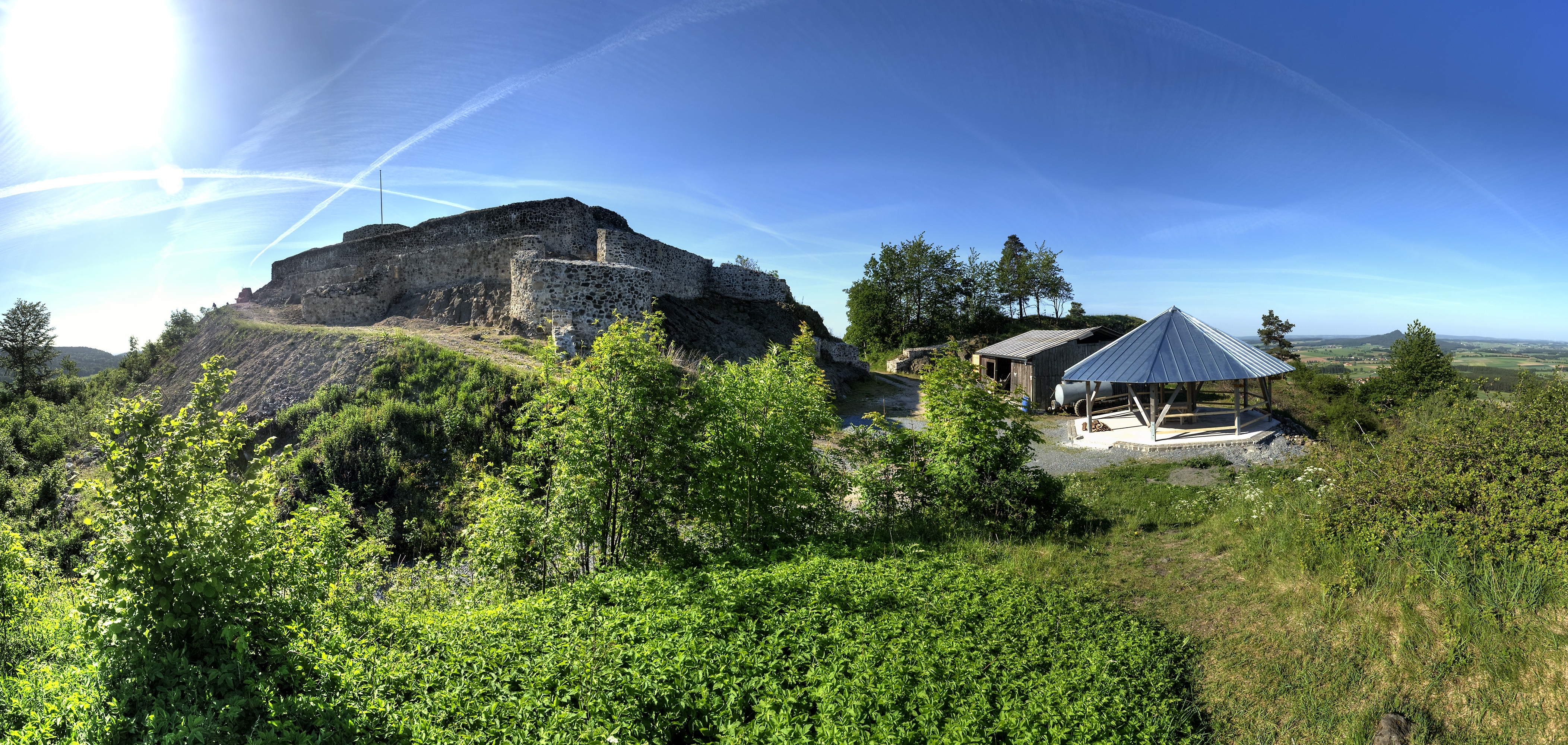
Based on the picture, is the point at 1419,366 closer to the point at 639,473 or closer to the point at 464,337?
the point at 639,473

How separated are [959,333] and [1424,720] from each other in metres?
44.9

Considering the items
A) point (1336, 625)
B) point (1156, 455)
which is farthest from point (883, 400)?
point (1336, 625)

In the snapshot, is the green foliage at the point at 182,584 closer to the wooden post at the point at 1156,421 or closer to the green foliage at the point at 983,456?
the green foliage at the point at 983,456

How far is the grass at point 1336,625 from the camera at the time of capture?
13.0 feet

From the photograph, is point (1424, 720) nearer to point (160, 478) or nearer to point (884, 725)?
point (884, 725)

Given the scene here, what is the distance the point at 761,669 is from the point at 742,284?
24467mm

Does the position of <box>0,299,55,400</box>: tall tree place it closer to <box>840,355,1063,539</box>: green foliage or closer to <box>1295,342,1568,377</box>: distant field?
<box>840,355,1063,539</box>: green foliage

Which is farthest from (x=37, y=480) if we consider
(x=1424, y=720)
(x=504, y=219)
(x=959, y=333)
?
(x=959, y=333)

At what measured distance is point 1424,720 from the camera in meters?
3.90

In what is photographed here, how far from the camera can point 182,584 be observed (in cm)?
347

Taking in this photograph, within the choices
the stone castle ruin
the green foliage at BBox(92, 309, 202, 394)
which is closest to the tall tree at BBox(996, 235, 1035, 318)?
the stone castle ruin

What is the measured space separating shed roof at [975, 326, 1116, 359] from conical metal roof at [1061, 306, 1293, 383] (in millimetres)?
5305

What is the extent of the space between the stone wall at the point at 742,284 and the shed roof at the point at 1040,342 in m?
10.5

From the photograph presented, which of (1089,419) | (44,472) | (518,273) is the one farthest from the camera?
(518,273)
